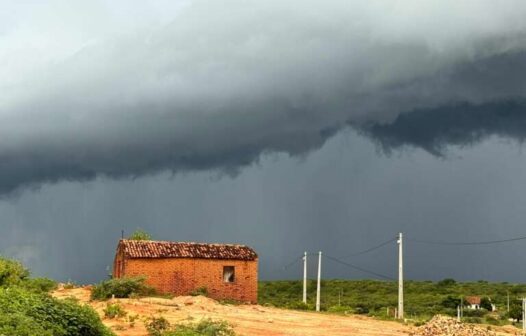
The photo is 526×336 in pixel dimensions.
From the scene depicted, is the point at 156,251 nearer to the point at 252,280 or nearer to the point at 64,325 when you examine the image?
the point at 252,280

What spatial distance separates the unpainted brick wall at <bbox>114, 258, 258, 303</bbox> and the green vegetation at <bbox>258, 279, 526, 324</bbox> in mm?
A: 4709

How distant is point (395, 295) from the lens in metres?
83.6

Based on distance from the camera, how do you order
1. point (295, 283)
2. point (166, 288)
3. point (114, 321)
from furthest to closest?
point (295, 283), point (166, 288), point (114, 321)

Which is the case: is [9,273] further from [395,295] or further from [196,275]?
[395,295]

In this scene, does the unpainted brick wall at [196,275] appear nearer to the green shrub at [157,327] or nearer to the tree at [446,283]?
the green shrub at [157,327]

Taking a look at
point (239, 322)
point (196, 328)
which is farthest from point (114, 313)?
point (196, 328)

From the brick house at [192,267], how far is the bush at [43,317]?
26.8 m

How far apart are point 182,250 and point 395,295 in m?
45.0

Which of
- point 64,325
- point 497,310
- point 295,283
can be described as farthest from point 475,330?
point 295,283

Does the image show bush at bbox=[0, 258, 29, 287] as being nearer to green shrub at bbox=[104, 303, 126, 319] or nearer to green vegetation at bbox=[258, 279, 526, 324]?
green shrub at bbox=[104, 303, 126, 319]

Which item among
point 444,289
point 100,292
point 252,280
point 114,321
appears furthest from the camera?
point 444,289

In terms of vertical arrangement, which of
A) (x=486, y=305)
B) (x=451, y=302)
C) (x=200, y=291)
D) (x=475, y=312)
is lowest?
(x=475, y=312)

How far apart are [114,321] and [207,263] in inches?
781

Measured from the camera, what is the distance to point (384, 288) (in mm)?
95562
